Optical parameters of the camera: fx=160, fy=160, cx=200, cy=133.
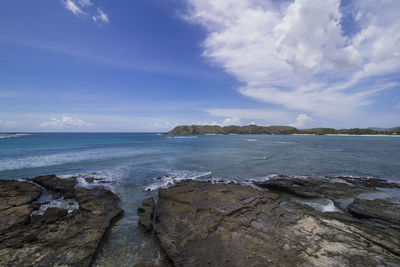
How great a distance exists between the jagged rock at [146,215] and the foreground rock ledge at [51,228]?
1.59 m

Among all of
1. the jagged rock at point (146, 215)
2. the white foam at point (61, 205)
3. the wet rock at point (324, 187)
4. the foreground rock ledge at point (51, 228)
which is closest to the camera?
the foreground rock ledge at point (51, 228)

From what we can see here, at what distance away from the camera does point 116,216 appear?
1004cm

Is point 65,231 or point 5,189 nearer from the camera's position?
point 65,231

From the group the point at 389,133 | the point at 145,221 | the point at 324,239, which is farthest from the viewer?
the point at 389,133

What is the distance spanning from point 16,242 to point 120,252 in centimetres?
447

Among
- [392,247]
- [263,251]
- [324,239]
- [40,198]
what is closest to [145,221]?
[263,251]

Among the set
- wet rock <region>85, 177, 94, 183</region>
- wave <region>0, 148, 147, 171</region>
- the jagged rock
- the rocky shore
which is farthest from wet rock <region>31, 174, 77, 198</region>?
wave <region>0, 148, 147, 171</region>

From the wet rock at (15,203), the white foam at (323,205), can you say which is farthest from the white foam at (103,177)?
the white foam at (323,205)

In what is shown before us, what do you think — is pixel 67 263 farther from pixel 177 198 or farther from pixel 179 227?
pixel 177 198

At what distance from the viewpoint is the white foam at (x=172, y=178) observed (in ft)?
52.6

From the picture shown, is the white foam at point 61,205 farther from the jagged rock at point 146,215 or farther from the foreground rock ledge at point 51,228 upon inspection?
the jagged rock at point 146,215

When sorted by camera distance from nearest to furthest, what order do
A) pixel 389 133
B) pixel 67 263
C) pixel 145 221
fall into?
pixel 67 263, pixel 145 221, pixel 389 133

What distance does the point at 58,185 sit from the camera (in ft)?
48.5

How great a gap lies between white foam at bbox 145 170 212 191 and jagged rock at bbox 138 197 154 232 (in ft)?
13.6
